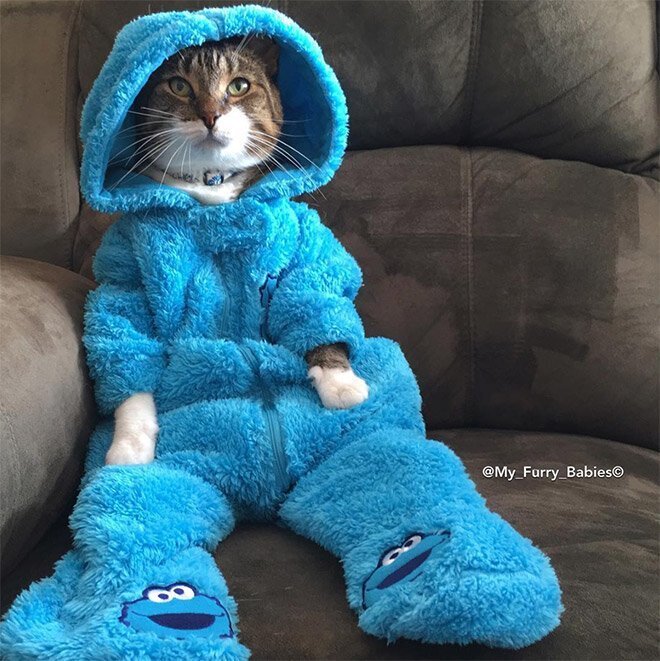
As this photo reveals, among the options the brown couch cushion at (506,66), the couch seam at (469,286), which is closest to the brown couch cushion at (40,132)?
the brown couch cushion at (506,66)

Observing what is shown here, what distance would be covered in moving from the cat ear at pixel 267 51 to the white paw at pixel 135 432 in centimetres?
53

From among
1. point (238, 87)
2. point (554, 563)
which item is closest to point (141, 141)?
point (238, 87)

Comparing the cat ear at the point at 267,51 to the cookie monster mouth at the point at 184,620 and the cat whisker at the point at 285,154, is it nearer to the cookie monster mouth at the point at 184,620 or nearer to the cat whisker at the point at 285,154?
the cat whisker at the point at 285,154

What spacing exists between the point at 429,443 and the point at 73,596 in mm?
444

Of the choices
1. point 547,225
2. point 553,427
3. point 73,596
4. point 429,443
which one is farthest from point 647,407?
point 73,596

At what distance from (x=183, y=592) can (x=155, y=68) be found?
672 millimetres

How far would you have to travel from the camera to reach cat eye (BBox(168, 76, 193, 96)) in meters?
1.07

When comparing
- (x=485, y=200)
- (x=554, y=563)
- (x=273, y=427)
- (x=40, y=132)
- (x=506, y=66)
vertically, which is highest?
(x=506, y=66)

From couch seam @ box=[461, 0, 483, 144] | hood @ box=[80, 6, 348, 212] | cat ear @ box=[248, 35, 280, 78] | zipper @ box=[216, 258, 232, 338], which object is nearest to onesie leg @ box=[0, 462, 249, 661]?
zipper @ box=[216, 258, 232, 338]

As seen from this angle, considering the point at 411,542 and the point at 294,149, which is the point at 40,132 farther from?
the point at 411,542

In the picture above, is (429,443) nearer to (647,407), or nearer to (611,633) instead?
(611,633)

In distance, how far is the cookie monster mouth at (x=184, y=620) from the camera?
71 centimetres

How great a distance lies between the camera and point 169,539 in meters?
0.83

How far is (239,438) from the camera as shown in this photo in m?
0.96
